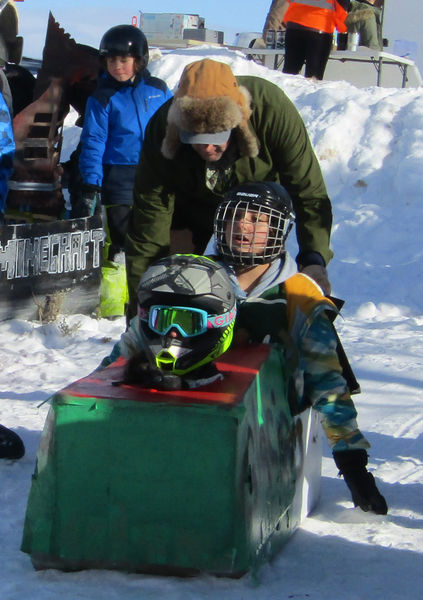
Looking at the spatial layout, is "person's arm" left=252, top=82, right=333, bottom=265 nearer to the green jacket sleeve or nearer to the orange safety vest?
the green jacket sleeve

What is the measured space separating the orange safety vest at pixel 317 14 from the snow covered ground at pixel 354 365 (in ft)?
3.73

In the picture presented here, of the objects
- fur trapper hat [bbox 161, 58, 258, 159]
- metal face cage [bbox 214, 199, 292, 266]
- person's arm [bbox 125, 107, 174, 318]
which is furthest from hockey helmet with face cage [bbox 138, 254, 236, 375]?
person's arm [bbox 125, 107, 174, 318]

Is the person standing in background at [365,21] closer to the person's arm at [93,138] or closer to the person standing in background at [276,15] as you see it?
the person standing in background at [276,15]

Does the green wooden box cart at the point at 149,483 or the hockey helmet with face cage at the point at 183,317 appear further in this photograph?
the hockey helmet with face cage at the point at 183,317

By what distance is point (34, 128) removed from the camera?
6895 millimetres

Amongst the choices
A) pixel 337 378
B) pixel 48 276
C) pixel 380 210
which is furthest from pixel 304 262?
pixel 380 210

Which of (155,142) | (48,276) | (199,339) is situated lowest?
(48,276)

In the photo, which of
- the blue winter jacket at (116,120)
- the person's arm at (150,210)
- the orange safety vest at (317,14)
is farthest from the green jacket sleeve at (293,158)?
the orange safety vest at (317,14)

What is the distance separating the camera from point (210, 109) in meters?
3.36

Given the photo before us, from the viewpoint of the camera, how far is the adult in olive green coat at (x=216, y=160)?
3.42 meters

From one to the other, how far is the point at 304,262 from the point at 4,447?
4.64 feet

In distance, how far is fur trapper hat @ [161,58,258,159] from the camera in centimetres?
337

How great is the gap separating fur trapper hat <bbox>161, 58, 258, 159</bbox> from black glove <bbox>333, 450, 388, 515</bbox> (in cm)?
116

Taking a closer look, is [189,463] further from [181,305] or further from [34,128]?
[34,128]
